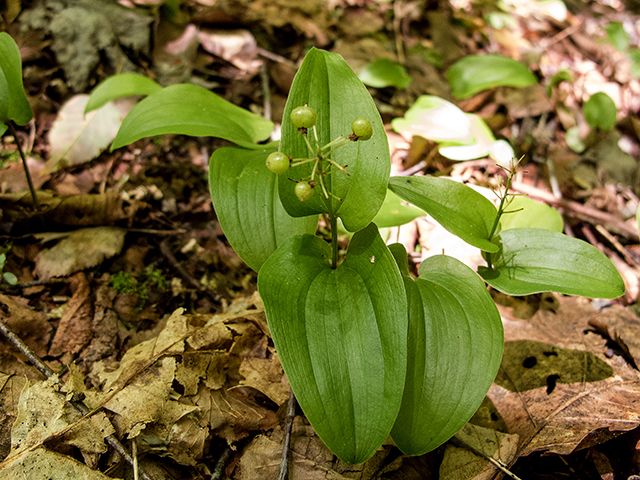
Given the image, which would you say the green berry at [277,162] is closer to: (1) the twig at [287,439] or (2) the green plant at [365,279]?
(2) the green plant at [365,279]

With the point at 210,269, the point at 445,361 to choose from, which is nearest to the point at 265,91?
the point at 210,269

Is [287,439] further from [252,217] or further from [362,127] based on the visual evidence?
[362,127]

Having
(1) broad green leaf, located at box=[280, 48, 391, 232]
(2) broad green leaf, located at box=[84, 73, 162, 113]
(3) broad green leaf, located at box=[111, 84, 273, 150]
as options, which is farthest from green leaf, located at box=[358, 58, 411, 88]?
(1) broad green leaf, located at box=[280, 48, 391, 232]

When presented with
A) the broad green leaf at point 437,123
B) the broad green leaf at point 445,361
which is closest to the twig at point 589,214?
the broad green leaf at point 437,123

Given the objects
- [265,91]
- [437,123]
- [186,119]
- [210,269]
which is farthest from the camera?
[265,91]

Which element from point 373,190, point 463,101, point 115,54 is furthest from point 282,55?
point 373,190

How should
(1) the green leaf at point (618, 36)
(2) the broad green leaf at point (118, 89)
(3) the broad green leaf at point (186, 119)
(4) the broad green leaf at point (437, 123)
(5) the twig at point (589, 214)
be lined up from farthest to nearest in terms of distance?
1. (1) the green leaf at point (618, 36)
2. (5) the twig at point (589, 214)
3. (4) the broad green leaf at point (437, 123)
4. (2) the broad green leaf at point (118, 89)
5. (3) the broad green leaf at point (186, 119)
